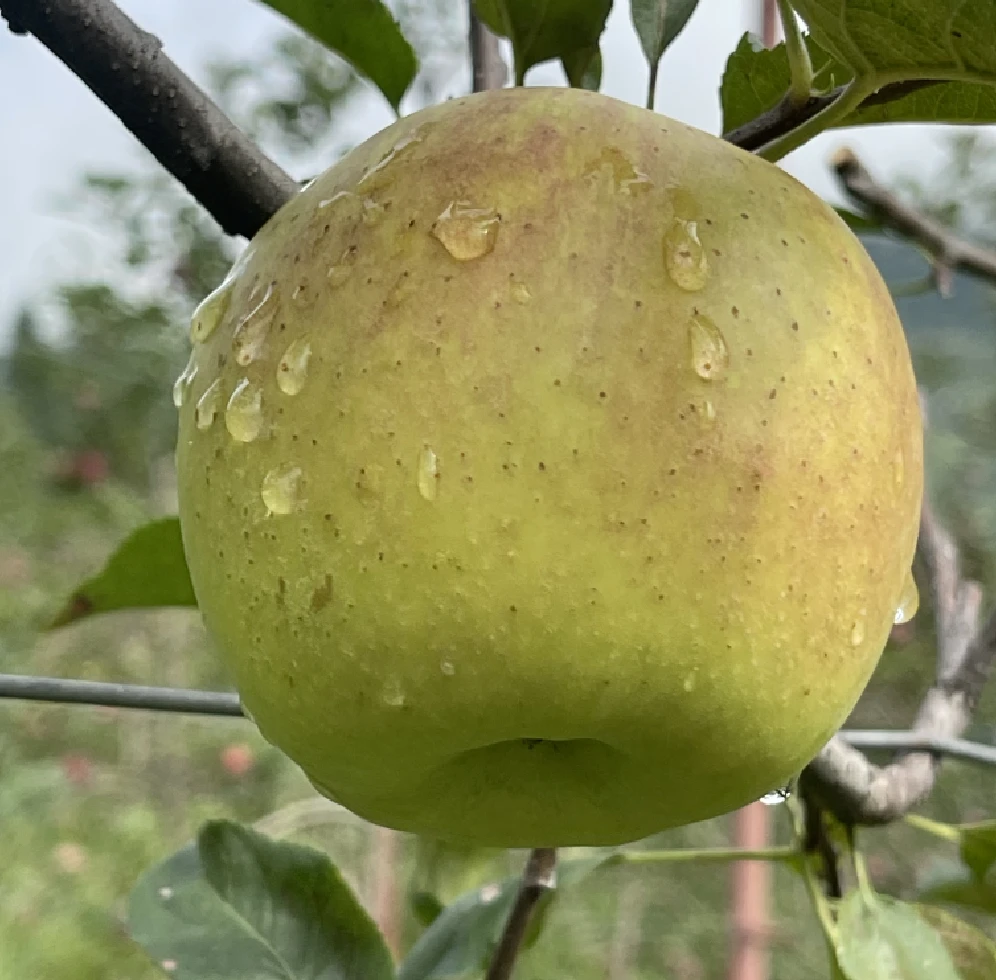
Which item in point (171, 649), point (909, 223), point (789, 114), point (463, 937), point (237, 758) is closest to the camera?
point (789, 114)

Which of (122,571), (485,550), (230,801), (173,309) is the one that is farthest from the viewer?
(173,309)

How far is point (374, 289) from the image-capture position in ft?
0.93

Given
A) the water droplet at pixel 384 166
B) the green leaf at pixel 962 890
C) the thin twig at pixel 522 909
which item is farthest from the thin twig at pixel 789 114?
the green leaf at pixel 962 890

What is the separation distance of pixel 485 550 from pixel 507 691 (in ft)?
0.12

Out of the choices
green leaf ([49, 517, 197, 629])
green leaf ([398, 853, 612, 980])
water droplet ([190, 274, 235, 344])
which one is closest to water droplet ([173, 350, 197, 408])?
water droplet ([190, 274, 235, 344])

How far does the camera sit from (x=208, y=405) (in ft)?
1.01

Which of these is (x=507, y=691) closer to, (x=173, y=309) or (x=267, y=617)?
(x=267, y=617)

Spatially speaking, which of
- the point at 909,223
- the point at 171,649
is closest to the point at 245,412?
the point at 909,223

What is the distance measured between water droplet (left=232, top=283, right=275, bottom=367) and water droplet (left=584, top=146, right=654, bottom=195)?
0.33 ft

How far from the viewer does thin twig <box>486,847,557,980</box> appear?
19.7 inches

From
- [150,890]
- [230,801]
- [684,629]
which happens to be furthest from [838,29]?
[230,801]

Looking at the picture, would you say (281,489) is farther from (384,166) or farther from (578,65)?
(578,65)

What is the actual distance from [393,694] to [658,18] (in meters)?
0.30

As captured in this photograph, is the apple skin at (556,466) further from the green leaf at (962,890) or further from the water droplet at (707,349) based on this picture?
the green leaf at (962,890)
